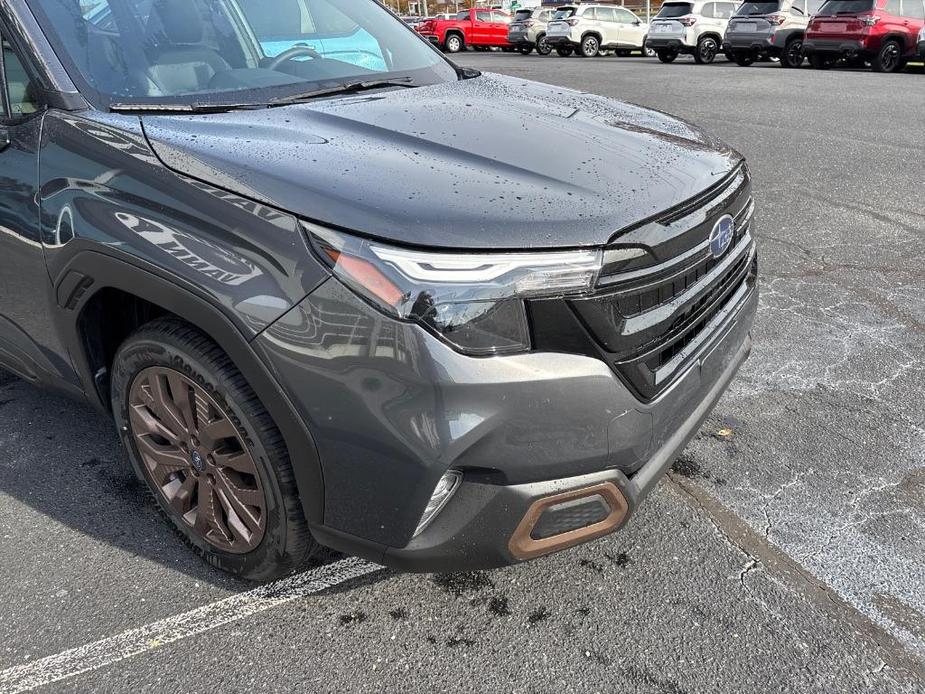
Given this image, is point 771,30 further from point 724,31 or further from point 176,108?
point 176,108

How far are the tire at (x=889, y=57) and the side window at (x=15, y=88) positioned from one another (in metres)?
18.5

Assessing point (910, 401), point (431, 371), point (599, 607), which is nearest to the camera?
point (431, 371)

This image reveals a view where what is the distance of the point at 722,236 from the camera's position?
2.21m

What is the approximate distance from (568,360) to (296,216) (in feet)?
2.30

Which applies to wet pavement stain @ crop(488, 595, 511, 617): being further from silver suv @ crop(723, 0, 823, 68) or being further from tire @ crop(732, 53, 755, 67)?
tire @ crop(732, 53, 755, 67)

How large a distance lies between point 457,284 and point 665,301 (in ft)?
1.88

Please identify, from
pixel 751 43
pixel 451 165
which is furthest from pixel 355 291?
pixel 751 43

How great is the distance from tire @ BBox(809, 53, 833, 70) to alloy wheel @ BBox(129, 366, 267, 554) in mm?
19177

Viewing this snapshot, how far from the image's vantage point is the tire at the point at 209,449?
2002 millimetres

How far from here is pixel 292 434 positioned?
1892 mm

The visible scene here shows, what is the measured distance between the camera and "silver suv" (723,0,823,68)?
18906 mm

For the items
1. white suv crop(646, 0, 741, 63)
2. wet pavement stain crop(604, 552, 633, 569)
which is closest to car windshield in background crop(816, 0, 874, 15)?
white suv crop(646, 0, 741, 63)

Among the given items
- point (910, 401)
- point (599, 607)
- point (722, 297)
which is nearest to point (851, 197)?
point (910, 401)

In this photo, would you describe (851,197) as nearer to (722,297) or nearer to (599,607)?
(722,297)
